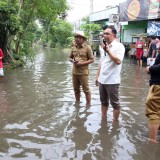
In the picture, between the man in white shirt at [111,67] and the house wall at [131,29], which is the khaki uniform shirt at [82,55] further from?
the house wall at [131,29]

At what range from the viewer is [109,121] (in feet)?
18.6

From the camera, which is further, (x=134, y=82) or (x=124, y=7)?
(x=124, y=7)

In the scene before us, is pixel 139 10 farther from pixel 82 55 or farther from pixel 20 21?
pixel 82 55

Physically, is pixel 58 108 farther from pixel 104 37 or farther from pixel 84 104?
pixel 104 37

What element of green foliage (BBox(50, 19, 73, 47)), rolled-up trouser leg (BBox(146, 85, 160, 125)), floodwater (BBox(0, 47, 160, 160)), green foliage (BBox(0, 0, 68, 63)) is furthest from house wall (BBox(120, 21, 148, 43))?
green foliage (BBox(50, 19, 73, 47))

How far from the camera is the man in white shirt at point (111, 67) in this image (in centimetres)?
482

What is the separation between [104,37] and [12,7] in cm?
974

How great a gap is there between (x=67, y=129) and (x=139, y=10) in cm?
1494

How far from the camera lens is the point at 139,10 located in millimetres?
18609

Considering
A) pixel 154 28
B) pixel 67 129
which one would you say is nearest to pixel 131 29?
pixel 154 28

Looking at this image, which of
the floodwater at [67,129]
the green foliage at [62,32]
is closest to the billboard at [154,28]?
the floodwater at [67,129]

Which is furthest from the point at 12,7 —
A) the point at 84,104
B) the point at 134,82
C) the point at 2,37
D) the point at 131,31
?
the point at 131,31

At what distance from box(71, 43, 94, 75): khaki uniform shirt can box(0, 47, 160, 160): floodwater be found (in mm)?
858

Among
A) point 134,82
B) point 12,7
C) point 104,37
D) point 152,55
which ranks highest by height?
point 12,7
